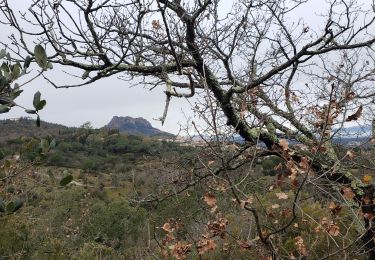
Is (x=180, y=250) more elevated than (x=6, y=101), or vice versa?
(x=6, y=101)

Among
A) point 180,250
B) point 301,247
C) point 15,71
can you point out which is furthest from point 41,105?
point 301,247

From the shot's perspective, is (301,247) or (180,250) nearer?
(180,250)

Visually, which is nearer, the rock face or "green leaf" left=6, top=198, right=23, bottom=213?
"green leaf" left=6, top=198, right=23, bottom=213

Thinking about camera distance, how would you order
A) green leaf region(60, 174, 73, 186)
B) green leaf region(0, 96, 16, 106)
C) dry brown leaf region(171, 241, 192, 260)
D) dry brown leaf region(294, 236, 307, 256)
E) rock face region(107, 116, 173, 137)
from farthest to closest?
rock face region(107, 116, 173, 137)
dry brown leaf region(171, 241, 192, 260)
dry brown leaf region(294, 236, 307, 256)
green leaf region(60, 174, 73, 186)
green leaf region(0, 96, 16, 106)

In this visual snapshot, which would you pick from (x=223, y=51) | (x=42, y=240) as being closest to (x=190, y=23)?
(x=223, y=51)

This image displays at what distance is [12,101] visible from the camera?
142 cm

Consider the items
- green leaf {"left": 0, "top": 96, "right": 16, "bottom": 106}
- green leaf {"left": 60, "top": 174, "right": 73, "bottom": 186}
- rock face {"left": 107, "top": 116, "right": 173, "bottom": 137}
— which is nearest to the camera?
green leaf {"left": 0, "top": 96, "right": 16, "bottom": 106}

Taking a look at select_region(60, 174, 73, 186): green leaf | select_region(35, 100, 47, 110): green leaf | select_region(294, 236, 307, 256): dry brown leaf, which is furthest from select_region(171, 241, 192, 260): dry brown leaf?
select_region(35, 100, 47, 110): green leaf

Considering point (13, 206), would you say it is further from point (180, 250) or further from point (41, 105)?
point (180, 250)

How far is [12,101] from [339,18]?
237 inches

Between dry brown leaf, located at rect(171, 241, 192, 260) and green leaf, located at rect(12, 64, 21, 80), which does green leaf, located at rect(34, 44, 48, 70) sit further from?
dry brown leaf, located at rect(171, 241, 192, 260)

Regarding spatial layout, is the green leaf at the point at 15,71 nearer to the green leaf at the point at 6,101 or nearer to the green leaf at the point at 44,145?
the green leaf at the point at 6,101

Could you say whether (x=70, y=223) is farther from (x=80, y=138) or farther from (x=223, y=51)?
(x=80, y=138)

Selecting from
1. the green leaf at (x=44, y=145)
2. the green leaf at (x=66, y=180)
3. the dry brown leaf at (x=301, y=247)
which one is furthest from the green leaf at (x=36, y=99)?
the dry brown leaf at (x=301, y=247)
